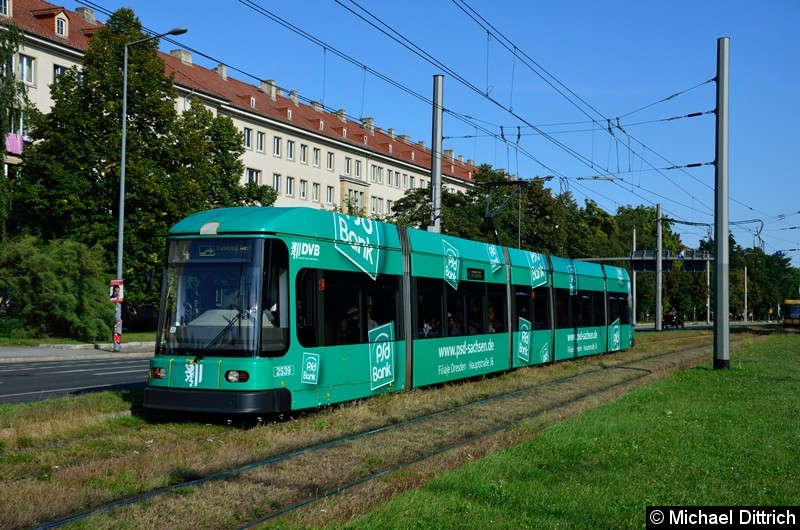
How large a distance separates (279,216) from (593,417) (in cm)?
509

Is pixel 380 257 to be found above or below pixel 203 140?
below

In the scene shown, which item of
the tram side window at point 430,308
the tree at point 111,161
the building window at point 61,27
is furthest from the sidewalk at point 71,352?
the building window at point 61,27

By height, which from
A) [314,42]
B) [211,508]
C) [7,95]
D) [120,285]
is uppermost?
[7,95]

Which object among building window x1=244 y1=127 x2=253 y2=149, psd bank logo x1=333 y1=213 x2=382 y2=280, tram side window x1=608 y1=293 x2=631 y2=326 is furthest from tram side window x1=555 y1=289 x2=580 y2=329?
building window x1=244 y1=127 x2=253 y2=149

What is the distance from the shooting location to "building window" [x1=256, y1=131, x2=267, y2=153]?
6906 cm

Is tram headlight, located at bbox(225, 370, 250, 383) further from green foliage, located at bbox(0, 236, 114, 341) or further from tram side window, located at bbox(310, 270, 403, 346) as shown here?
green foliage, located at bbox(0, 236, 114, 341)

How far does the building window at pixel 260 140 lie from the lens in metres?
69.1

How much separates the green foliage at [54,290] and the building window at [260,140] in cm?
3070

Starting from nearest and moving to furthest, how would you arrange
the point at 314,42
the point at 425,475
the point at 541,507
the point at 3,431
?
the point at 541,507
the point at 425,475
the point at 3,431
the point at 314,42

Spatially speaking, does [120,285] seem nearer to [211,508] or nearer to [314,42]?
[314,42]

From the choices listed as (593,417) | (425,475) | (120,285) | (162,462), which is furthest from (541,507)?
(120,285)

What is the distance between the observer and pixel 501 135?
97.3 ft

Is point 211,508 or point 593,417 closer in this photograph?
point 211,508

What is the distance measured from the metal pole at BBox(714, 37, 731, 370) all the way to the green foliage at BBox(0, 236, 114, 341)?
24991mm
